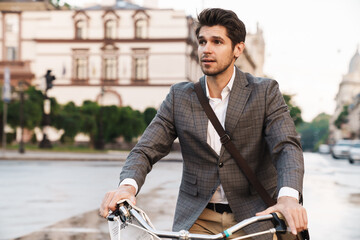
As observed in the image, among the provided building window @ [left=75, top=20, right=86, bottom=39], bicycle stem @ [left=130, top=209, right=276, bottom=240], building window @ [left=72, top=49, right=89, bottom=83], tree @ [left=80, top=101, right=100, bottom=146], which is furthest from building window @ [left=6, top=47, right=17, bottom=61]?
bicycle stem @ [left=130, top=209, right=276, bottom=240]

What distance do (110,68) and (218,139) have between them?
54.2 m

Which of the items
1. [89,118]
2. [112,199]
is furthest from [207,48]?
[89,118]

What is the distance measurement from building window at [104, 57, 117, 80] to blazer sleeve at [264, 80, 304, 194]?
176ft

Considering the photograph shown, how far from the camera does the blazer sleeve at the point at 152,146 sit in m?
2.83

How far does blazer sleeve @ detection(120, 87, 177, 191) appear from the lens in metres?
2.83

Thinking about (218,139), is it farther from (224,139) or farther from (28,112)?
(28,112)

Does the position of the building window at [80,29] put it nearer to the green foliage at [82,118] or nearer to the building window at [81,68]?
the building window at [81,68]

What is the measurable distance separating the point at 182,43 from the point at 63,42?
11979 mm

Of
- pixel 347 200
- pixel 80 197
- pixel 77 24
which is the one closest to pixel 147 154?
pixel 80 197

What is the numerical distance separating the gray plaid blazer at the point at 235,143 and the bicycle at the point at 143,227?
36 cm

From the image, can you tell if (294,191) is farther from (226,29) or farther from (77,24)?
(77,24)

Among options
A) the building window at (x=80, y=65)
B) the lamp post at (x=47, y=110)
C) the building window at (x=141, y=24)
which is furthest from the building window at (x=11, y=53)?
the lamp post at (x=47, y=110)

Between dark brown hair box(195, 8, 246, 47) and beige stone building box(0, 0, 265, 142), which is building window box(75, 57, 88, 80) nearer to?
beige stone building box(0, 0, 265, 142)

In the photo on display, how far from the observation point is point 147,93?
55.2 m
